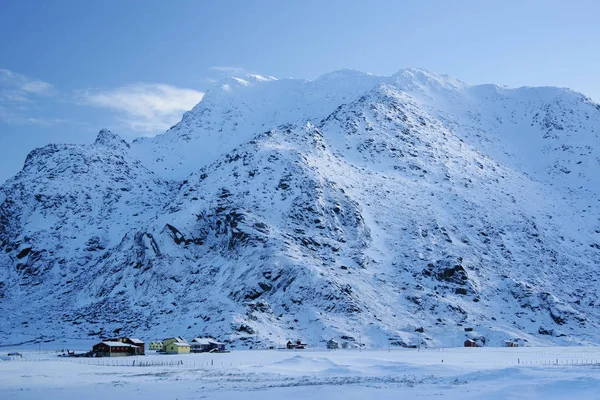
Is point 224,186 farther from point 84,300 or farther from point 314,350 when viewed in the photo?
point 314,350

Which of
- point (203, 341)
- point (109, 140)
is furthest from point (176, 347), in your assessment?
point (109, 140)

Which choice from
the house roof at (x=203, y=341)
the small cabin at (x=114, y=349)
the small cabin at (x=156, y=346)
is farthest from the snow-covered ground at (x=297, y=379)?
the small cabin at (x=156, y=346)

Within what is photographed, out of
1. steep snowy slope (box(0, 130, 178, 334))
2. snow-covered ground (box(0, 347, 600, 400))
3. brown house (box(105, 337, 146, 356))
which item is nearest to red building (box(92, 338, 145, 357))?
brown house (box(105, 337, 146, 356))

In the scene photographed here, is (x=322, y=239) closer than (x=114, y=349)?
No

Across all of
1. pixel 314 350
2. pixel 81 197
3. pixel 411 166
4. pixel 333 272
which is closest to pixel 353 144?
pixel 411 166

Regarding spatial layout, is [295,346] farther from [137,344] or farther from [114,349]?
[114,349]

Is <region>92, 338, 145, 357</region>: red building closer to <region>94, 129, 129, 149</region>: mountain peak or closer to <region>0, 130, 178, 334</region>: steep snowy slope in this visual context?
Answer: <region>0, 130, 178, 334</region>: steep snowy slope
